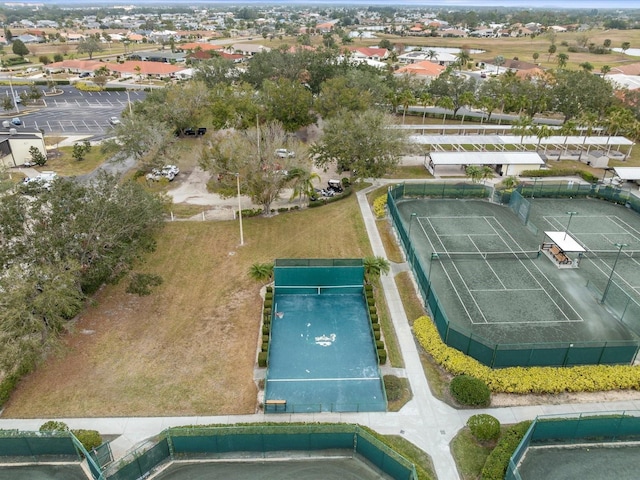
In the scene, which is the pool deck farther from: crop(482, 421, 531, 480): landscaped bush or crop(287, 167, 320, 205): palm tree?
crop(287, 167, 320, 205): palm tree

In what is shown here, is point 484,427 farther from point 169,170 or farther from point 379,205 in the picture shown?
point 169,170

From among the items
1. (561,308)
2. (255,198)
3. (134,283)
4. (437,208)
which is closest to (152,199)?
(134,283)

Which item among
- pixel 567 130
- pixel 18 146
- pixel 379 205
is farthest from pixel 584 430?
pixel 18 146

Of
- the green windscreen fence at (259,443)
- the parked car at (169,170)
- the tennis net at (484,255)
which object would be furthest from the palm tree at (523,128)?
the green windscreen fence at (259,443)

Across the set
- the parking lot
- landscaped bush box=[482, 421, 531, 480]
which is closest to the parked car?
the parking lot

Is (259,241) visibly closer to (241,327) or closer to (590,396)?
(241,327)

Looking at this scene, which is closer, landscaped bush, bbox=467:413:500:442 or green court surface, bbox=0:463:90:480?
green court surface, bbox=0:463:90:480

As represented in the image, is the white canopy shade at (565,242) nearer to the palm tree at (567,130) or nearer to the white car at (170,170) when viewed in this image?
the palm tree at (567,130)
